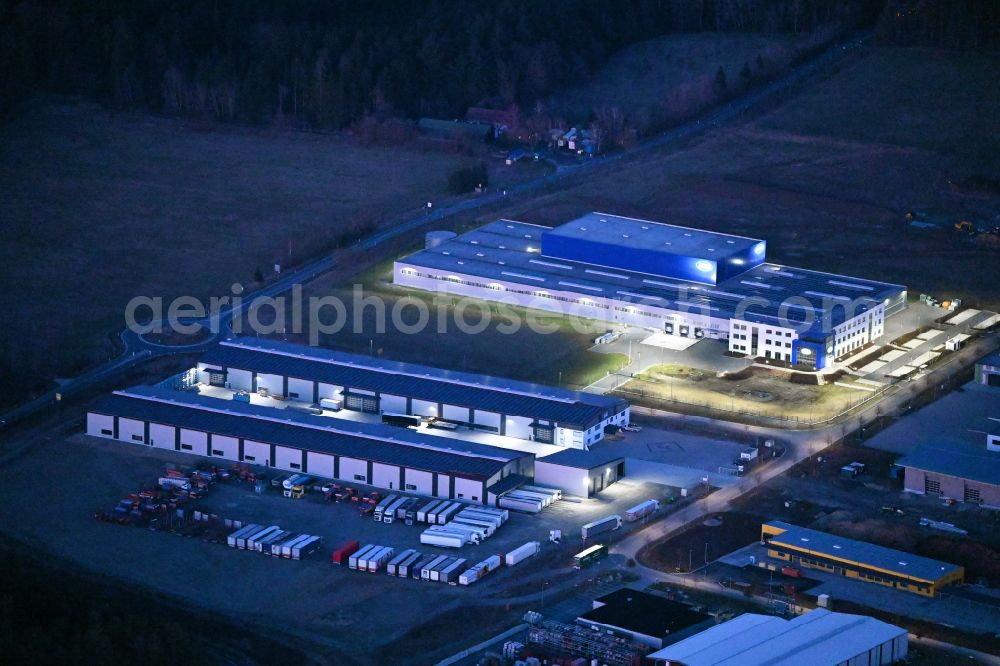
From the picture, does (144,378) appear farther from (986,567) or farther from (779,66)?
(779,66)

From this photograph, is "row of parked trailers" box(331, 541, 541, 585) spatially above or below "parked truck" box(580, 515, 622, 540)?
below

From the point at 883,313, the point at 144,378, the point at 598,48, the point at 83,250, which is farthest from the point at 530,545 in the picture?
the point at 598,48

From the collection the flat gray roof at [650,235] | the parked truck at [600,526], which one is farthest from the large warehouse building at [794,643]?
the flat gray roof at [650,235]

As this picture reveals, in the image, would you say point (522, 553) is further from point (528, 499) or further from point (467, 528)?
point (528, 499)

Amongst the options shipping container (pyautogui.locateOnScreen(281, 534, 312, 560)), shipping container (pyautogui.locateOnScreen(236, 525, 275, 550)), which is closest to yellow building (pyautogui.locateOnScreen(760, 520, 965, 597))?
shipping container (pyautogui.locateOnScreen(281, 534, 312, 560))

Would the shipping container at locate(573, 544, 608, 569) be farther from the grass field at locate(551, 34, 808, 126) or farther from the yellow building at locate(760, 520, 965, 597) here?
the grass field at locate(551, 34, 808, 126)

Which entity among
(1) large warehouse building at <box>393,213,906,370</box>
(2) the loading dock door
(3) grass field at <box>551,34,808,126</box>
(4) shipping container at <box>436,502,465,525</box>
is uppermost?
(3) grass field at <box>551,34,808,126</box>

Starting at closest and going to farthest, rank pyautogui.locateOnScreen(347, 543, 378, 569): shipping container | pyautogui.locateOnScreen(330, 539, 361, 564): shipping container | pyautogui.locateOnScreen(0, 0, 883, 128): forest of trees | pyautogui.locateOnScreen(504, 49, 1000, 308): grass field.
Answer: pyautogui.locateOnScreen(347, 543, 378, 569): shipping container → pyautogui.locateOnScreen(330, 539, 361, 564): shipping container → pyautogui.locateOnScreen(504, 49, 1000, 308): grass field → pyautogui.locateOnScreen(0, 0, 883, 128): forest of trees
